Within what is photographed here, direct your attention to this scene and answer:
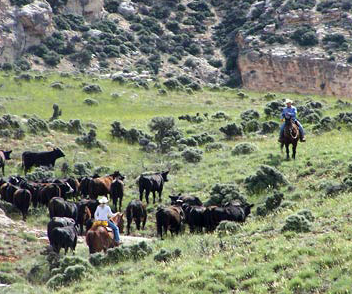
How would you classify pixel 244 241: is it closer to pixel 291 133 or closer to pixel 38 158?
pixel 291 133

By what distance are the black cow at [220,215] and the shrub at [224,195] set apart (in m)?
2.46

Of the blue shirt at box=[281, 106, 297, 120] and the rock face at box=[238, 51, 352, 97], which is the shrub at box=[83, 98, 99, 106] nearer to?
the blue shirt at box=[281, 106, 297, 120]

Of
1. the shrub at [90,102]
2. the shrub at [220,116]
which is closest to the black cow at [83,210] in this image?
the shrub at [220,116]

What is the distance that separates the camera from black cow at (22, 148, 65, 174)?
32.6m

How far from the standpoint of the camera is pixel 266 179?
24531 mm

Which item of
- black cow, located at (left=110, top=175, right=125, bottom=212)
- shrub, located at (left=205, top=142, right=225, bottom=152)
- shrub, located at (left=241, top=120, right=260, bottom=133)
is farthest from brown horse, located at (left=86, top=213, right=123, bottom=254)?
shrub, located at (left=241, top=120, right=260, bottom=133)

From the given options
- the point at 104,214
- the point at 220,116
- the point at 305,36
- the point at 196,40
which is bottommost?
the point at 104,214

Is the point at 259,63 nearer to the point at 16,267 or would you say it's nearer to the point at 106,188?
the point at 106,188

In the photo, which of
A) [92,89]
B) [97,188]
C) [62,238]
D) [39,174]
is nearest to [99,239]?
[62,238]

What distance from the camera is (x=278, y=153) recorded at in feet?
99.0

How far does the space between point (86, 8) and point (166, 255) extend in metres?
71.1

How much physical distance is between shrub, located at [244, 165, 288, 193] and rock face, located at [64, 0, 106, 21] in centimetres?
6305

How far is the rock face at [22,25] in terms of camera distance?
7125 centimetres

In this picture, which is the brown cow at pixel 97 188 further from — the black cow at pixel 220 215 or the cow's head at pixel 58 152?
the black cow at pixel 220 215
